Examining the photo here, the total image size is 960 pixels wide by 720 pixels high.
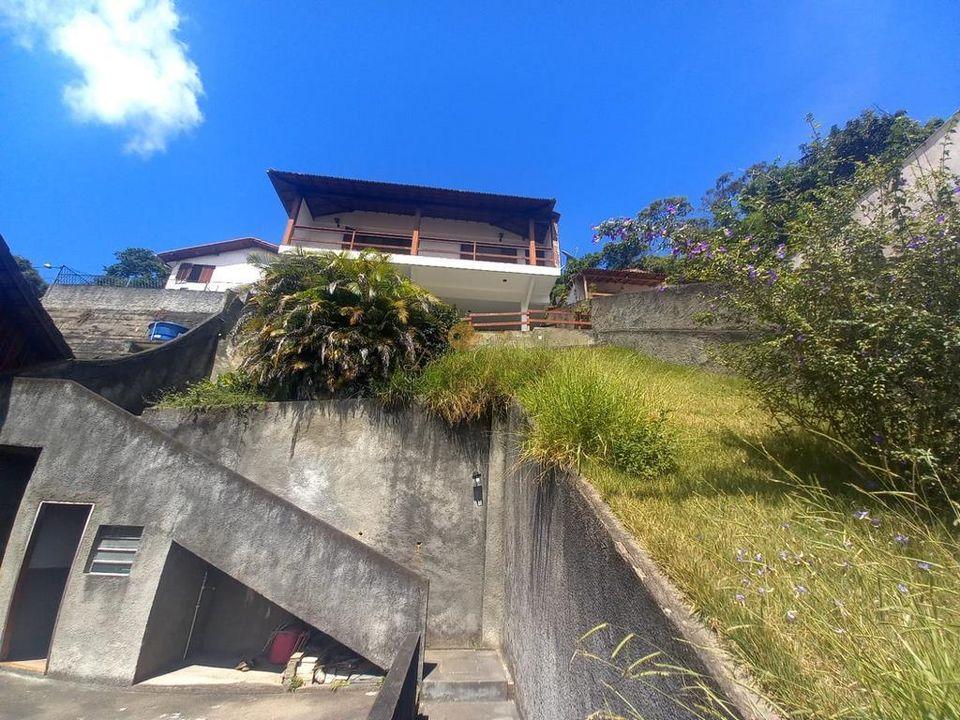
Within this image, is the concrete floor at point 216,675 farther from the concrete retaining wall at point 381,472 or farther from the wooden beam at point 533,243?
the wooden beam at point 533,243

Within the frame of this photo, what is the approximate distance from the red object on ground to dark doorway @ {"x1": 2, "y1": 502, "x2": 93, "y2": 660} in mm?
2673

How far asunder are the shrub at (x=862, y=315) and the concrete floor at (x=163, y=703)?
17.4 feet

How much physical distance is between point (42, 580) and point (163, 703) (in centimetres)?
297

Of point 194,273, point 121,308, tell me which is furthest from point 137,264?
point 121,308

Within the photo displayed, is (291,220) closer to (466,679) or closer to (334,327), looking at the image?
(334,327)

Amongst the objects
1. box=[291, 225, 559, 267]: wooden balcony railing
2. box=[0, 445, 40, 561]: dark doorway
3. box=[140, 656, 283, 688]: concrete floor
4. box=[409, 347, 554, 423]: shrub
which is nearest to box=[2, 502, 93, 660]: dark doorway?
box=[0, 445, 40, 561]: dark doorway

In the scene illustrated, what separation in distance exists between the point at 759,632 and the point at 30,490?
8.05 m

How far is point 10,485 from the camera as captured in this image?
6352mm

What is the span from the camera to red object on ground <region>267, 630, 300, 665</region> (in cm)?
566

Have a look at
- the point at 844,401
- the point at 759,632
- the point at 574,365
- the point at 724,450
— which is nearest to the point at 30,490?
the point at 574,365

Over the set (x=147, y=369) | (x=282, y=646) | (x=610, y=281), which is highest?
(x=610, y=281)

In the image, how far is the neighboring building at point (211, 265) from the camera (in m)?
23.0

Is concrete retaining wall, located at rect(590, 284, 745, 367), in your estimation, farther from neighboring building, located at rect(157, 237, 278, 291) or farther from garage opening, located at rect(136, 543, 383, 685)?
neighboring building, located at rect(157, 237, 278, 291)

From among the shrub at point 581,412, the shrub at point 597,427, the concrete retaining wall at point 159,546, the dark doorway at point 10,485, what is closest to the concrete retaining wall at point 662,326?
the shrub at point 581,412
